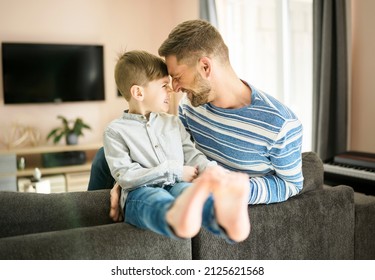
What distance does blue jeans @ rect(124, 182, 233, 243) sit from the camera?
870mm

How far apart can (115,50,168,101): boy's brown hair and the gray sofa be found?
1.17 ft

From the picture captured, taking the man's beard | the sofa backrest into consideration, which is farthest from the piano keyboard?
the man's beard

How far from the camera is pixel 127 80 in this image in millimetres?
1319

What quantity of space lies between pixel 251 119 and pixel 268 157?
0.42ft

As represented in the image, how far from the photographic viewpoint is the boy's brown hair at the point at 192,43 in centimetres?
133

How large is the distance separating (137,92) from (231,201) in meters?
0.59

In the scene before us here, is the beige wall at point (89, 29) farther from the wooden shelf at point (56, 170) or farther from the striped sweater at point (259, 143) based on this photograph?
the striped sweater at point (259, 143)

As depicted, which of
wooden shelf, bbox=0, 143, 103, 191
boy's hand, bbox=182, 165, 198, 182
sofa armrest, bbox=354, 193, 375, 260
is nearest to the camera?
boy's hand, bbox=182, 165, 198, 182

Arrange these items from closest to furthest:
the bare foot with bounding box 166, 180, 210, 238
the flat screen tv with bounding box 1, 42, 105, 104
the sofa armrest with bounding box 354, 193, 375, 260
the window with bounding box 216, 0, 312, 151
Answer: the bare foot with bounding box 166, 180, 210, 238 < the sofa armrest with bounding box 354, 193, 375, 260 < the window with bounding box 216, 0, 312, 151 < the flat screen tv with bounding box 1, 42, 105, 104

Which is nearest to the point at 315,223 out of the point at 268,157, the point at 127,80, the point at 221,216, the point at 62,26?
the point at 268,157

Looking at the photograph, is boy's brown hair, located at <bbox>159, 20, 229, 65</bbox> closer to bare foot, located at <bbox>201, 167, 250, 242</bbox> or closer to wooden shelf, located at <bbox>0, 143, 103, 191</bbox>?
bare foot, located at <bbox>201, 167, 250, 242</bbox>

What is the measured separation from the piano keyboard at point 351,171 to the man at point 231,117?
83 centimetres

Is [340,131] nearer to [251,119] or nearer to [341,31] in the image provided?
[341,31]

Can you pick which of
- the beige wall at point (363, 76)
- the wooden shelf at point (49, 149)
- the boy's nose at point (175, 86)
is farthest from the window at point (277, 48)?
the boy's nose at point (175, 86)
